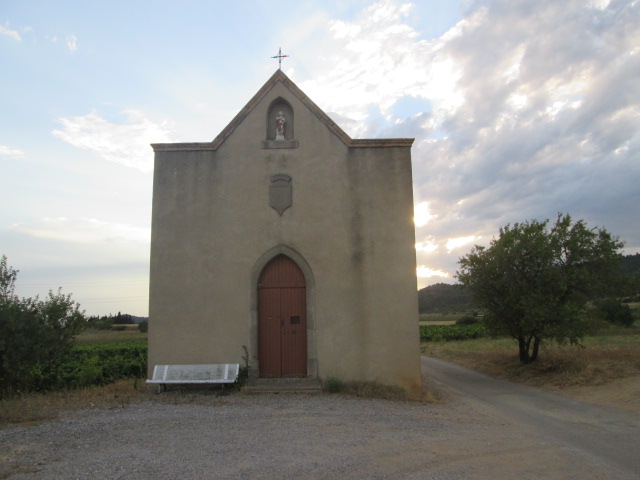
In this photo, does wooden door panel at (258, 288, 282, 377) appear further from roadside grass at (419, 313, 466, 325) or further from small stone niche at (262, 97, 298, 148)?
roadside grass at (419, 313, 466, 325)

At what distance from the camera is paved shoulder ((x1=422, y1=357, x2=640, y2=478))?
284 inches

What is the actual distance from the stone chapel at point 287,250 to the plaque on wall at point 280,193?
0.08 ft

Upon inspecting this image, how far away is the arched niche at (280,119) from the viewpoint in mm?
12234

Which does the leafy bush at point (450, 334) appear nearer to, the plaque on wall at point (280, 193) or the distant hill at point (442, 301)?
the plaque on wall at point (280, 193)

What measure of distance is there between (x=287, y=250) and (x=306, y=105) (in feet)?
11.8

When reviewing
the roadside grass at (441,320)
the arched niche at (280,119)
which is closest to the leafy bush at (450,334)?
the roadside grass at (441,320)

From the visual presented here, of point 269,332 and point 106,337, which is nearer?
point 269,332

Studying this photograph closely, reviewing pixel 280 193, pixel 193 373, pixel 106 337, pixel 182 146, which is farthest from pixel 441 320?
pixel 182 146

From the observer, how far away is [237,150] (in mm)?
12016

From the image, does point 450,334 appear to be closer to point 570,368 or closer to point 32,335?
point 570,368

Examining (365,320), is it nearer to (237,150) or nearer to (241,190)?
(241,190)

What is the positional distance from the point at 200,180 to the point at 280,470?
7.93 meters

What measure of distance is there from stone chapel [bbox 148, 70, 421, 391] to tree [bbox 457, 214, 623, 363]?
6257mm

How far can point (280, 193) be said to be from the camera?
38.9 feet
